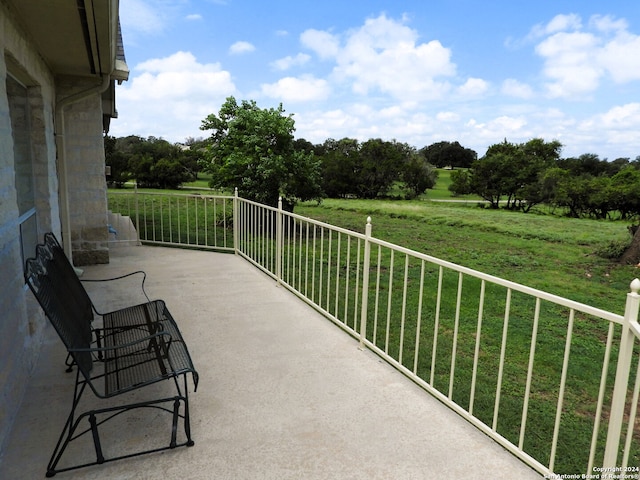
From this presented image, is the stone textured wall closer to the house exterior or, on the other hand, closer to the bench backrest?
the house exterior

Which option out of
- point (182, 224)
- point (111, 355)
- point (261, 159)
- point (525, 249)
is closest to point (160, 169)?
point (182, 224)

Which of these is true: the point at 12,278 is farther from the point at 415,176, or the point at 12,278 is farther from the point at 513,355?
the point at 415,176

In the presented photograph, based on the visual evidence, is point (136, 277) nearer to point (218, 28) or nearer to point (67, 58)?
point (67, 58)

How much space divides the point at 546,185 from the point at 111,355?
70.8 ft

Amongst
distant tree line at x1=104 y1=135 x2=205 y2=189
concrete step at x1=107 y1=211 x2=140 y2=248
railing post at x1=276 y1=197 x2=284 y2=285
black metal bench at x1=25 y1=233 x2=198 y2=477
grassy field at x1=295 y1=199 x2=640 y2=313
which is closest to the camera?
black metal bench at x1=25 y1=233 x2=198 y2=477

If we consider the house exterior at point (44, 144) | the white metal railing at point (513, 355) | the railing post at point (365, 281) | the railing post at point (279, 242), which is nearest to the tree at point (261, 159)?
the house exterior at point (44, 144)

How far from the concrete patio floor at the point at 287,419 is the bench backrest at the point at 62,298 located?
0.45 metres

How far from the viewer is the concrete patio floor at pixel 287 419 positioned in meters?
1.98

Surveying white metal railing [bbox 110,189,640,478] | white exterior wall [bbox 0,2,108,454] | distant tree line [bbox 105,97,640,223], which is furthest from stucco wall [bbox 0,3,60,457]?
distant tree line [bbox 105,97,640,223]

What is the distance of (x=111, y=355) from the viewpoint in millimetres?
2549

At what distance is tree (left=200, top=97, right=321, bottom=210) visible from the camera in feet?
30.2

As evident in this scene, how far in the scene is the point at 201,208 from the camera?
14.9m

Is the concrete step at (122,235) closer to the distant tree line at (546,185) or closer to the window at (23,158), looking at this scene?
the window at (23,158)

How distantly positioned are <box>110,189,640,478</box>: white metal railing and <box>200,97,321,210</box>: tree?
128 inches
